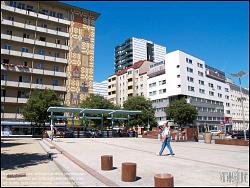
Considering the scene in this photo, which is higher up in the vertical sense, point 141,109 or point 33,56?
point 33,56

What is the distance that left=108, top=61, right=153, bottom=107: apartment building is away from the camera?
313 ft

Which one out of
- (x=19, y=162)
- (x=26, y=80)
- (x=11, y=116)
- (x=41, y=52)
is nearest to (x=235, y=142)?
(x=19, y=162)

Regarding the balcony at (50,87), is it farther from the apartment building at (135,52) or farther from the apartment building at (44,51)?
the apartment building at (135,52)

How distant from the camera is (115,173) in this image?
9.47 metres

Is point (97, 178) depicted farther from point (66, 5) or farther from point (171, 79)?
point (171, 79)

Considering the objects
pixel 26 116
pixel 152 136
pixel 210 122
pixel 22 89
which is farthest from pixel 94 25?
pixel 210 122

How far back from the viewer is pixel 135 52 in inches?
5689

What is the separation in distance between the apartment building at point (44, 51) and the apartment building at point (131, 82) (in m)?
31.0

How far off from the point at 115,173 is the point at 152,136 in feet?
108

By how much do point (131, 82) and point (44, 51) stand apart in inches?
1615

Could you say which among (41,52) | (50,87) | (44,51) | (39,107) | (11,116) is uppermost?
(44,51)

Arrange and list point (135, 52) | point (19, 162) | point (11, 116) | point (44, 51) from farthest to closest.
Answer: point (135, 52), point (44, 51), point (11, 116), point (19, 162)

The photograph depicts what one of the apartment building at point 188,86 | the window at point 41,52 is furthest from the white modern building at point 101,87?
the window at point 41,52

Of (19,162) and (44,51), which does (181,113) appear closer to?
(44,51)
